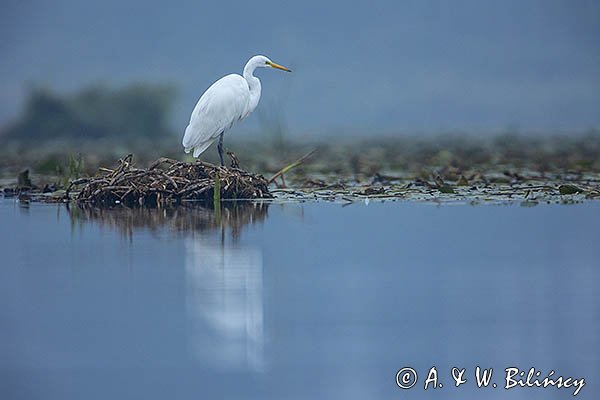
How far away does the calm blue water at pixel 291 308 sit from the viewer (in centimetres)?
441

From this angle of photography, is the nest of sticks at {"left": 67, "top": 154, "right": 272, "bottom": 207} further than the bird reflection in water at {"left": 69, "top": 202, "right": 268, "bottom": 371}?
Yes

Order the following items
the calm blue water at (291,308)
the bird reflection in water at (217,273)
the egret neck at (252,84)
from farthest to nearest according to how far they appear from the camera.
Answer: the egret neck at (252,84), the bird reflection in water at (217,273), the calm blue water at (291,308)

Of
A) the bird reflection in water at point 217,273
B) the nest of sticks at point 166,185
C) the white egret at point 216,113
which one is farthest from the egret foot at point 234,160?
the white egret at point 216,113

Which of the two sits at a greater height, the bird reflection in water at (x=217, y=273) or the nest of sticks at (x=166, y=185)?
the nest of sticks at (x=166, y=185)

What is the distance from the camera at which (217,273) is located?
248 inches

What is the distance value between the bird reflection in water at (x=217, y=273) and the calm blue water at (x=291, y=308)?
1cm

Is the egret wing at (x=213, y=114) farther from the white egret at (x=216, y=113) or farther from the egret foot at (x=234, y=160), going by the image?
the egret foot at (x=234, y=160)

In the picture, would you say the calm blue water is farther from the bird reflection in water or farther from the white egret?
the white egret

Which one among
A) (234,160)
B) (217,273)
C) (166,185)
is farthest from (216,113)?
(217,273)

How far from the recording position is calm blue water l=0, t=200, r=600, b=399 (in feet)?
14.5

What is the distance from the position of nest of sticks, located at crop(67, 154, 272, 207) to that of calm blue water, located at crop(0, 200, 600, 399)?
4.29 feet

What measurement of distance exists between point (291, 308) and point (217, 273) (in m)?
0.92

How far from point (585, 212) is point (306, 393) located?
17.9ft

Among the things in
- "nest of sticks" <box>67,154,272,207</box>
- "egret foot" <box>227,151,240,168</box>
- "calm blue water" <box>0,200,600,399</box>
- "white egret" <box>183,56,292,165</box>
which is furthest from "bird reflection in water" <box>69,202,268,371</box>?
"white egret" <box>183,56,292,165</box>
